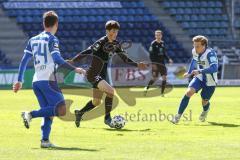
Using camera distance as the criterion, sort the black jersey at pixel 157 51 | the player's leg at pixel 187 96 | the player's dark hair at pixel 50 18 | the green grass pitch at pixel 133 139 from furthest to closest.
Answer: the black jersey at pixel 157 51
the player's leg at pixel 187 96
the player's dark hair at pixel 50 18
the green grass pitch at pixel 133 139

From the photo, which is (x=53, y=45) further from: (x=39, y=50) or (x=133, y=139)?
(x=133, y=139)

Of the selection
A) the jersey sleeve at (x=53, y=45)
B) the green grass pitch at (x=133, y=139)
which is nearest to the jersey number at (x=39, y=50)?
the jersey sleeve at (x=53, y=45)

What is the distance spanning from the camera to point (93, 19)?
42656mm

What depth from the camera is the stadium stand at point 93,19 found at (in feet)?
135

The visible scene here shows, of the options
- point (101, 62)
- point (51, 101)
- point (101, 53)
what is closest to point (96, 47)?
point (101, 53)

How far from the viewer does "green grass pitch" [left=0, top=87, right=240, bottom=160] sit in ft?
34.3

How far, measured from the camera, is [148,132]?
46.2 feet

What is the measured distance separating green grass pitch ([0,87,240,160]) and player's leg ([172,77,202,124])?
0.63 ft

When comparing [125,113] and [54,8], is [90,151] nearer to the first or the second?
[125,113]

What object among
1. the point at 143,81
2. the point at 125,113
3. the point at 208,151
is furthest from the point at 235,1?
the point at 208,151

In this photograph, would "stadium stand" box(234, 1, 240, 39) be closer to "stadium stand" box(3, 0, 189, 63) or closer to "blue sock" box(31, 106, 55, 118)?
"stadium stand" box(3, 0, 189, 63)

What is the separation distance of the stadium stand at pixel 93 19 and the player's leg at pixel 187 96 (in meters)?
23.7

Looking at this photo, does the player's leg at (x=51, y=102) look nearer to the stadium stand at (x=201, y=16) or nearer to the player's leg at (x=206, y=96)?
the player's leg at (x=206, y=96)

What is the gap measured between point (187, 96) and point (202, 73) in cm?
63
